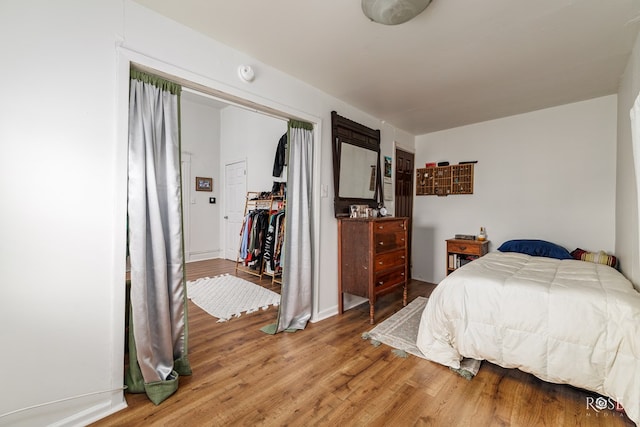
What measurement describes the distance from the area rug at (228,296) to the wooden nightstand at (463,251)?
2484 mm

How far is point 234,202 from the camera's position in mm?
5531

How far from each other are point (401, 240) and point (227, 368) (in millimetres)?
2183

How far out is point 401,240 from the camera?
310 centimetres

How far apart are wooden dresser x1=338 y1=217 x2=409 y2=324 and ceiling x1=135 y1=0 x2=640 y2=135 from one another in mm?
1418

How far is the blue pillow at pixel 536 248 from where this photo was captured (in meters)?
2.96

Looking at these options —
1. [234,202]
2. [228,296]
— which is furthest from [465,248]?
[234,202]

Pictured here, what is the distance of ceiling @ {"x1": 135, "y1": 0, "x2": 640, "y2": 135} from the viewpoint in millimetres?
1620

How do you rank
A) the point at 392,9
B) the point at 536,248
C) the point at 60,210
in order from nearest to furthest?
the point at 60,210, the point at 392,9, the point at 536,248

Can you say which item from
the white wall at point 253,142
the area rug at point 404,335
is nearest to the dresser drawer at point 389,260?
the area rug at point 404,335

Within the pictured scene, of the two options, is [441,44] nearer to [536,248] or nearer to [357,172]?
[357,172]

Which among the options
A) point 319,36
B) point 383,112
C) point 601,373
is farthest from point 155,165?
point 601,373

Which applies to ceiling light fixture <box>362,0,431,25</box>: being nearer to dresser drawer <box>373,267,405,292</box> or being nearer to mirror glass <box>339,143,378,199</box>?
mirror glass <box>339,143,378,199</box>

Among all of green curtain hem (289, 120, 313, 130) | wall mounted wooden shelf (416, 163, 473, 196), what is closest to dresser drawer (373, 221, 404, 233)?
green curtain hem (289, 120, 313, 130)

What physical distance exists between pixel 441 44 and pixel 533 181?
2497mm
